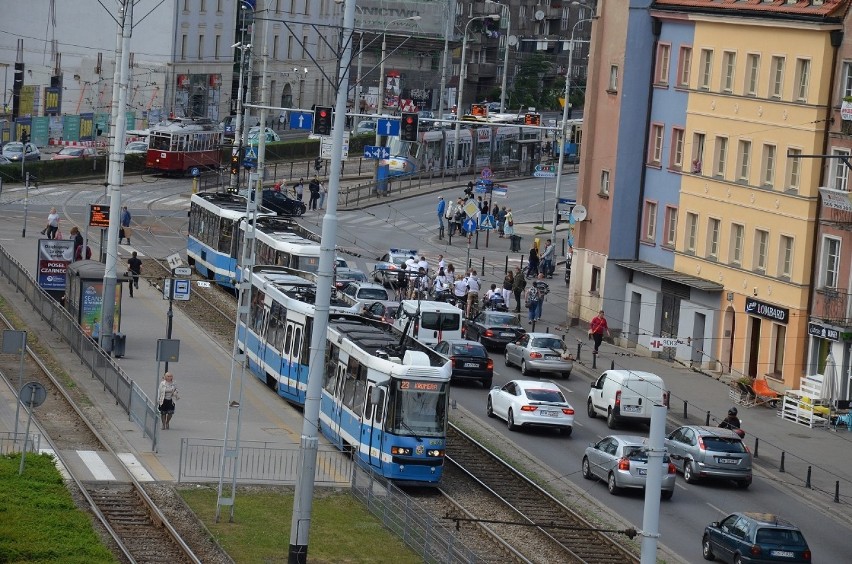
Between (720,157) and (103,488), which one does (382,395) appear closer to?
(103,488)

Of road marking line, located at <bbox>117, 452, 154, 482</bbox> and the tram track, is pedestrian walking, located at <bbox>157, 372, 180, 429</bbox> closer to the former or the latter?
the tram track

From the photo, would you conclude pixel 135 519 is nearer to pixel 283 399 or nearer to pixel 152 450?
pixel 152 450

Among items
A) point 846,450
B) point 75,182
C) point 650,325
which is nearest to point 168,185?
point 75,182

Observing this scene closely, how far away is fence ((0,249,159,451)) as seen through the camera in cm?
4022

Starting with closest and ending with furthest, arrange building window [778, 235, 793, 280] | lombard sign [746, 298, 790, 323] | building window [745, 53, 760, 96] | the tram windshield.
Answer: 1. the tram windshield
2. lombard sign [746, 298, 790, 323]
3. building window [778, 235, 793, 280]
4. building window [745, 53, 760, 96]

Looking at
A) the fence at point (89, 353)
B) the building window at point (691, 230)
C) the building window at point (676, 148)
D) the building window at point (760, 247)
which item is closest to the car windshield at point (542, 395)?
the fence at point (89, 353)

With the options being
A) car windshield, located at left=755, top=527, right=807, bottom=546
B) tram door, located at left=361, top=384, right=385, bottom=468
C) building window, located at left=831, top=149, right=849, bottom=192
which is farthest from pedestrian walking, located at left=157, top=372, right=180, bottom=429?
building window, located at left=831, top=149, right=849, bottom=192

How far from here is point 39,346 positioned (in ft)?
166

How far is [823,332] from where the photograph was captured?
53250 millimetres

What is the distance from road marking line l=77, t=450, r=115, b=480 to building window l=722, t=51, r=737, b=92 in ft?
99.7

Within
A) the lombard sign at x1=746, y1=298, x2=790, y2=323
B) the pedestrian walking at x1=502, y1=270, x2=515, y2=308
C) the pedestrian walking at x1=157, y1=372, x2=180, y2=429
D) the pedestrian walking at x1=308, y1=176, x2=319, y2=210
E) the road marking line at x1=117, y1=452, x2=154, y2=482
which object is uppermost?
the pedestrian walking at x1=308, y1=176, x2=319, y2=210

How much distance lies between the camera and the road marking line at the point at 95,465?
36.0 m

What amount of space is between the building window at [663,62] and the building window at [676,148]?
1.98 m

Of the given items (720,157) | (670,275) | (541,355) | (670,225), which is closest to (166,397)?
(541,355)
